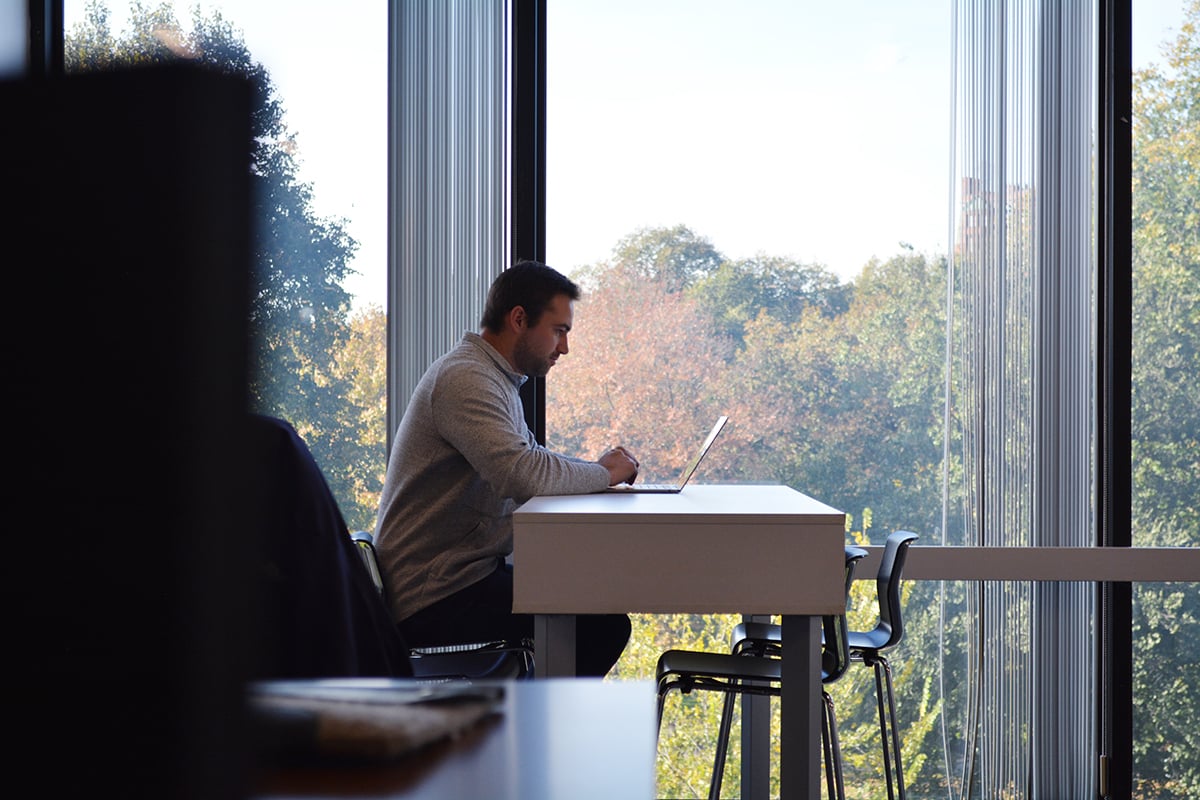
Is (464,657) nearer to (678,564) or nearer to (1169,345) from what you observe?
(678,564)

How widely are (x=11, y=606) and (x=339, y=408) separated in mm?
3357

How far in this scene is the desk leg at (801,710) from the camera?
2.17 metres

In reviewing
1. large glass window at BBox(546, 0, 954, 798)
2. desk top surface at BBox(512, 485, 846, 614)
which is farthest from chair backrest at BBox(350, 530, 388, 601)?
large glass window at BBox(546, 0, 954, 798)

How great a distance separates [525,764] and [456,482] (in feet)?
7.11

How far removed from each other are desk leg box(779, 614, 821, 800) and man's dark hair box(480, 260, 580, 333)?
1162 millimetres

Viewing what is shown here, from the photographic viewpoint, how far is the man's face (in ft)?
9.73

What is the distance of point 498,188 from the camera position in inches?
139

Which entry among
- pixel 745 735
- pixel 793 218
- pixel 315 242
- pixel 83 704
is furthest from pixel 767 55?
pixel 83 704

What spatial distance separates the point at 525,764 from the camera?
1.79ft

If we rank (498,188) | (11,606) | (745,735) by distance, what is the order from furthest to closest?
(498,188)
(745,735)
(11,606)

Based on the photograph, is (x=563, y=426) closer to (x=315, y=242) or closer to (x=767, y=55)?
(x=315, y=242)

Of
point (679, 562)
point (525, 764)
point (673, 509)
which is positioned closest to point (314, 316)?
point (673, 509)

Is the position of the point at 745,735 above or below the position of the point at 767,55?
below

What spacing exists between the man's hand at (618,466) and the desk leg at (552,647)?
0.64 m
